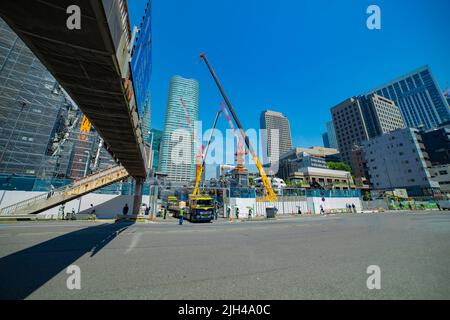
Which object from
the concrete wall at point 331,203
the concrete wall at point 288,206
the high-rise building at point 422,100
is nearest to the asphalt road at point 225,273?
the concrete wall at point 288,206

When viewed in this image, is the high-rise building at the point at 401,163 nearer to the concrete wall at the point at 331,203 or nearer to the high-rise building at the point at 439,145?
the high-rise building at the point at 439,145

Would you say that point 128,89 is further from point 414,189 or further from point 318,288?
point 414,189

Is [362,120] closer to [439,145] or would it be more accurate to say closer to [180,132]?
[439,145]

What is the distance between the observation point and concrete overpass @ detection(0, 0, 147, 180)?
376 cm

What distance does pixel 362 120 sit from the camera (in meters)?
111

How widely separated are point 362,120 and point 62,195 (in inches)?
5482

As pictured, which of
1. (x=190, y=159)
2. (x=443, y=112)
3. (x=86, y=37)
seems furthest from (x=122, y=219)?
(x=443, y=112)

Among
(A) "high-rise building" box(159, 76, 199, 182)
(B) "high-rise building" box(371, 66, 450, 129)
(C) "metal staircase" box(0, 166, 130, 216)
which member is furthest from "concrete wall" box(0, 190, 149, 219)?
(B) "high-rise building" box(371, 66, 450, 129)

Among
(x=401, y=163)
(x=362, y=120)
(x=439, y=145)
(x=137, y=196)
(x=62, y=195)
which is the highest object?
(x=362, y=120)

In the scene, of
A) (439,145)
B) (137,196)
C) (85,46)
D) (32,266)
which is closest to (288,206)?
(137,196)

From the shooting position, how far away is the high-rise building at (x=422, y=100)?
141 metres

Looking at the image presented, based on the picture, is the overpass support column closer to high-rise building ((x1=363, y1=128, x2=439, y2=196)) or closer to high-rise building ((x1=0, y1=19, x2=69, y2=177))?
high-rise building ((x1=0, y1=19, x2=69, y2=177))

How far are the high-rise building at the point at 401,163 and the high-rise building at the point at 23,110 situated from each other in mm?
104847
